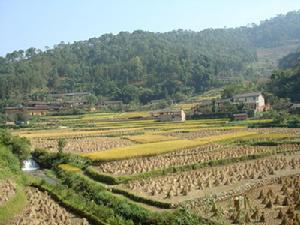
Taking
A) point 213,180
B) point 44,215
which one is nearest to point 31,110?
point 213,180

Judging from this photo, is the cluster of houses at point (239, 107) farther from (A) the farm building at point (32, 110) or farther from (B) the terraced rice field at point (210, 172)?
(A) the farm building at point (32, 110)

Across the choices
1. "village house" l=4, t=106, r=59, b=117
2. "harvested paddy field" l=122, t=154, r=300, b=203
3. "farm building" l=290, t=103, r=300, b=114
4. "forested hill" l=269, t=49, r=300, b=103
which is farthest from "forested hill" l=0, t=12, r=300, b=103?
"harvested paddy field" l=122, t=154, r=300, b=203

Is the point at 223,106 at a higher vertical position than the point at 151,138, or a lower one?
higher

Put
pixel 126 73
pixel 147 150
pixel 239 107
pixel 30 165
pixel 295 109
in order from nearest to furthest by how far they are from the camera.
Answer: pixel 147 150 → pixel 30 165 → pixel 295 109 → pixel 239 107 → pixel 126 73

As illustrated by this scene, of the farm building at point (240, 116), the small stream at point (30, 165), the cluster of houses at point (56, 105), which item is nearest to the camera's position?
the small stream at point (30, 165)

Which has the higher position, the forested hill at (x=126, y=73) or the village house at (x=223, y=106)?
the forested hill at (x=126, y=73)

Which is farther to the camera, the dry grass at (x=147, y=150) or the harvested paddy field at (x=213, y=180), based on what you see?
the dry grass at (x=147, y=150)

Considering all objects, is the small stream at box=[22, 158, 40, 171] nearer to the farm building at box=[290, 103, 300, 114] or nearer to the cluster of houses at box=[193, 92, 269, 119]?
the cluster of houses at box=[193, 92, 269, 119]

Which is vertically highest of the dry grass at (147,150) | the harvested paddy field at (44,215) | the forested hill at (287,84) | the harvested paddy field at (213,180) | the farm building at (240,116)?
the forested hill at (287,84)

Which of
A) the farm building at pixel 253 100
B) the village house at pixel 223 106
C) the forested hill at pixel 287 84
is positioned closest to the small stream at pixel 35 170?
the village house at pixel 223 106

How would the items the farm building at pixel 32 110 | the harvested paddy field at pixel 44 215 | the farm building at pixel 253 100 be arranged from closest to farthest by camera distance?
the harvested paddy field at pixel 44 215
the farm building at pixel 253 100
the farm building at pixel 32 110

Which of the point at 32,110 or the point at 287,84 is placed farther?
the point at 32,110

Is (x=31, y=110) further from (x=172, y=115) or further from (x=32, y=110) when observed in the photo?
(x=172, y=115)

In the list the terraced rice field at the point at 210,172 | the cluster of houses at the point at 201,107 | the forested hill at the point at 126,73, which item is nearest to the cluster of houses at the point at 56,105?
the cluster of houses at the point at 201,107
